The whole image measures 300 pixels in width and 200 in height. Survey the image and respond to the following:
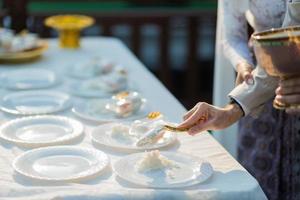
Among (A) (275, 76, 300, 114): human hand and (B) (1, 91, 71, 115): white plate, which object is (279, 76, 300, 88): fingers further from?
(B) (1, 91, 71, 115): white plate

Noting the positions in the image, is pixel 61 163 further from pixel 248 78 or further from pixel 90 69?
→ pixel 90 69

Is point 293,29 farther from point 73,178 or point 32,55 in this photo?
point 32,55

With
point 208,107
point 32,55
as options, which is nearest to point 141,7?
point 32,55

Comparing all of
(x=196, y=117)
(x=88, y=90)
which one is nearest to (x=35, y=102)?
(x=88, y=90)

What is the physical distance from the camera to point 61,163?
1452 millimetres

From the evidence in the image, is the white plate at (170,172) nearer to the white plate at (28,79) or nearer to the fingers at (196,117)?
the fingers at (196,117)

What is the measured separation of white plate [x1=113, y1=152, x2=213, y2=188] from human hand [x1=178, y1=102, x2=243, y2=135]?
3.0 inches

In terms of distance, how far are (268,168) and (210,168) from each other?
562 mm

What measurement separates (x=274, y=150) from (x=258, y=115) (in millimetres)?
243

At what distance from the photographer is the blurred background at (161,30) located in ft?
12.2

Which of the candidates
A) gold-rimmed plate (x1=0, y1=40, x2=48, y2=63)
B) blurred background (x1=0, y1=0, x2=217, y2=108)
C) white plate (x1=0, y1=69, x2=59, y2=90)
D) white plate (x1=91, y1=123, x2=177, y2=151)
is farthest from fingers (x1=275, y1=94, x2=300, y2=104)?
blurred background (x1=0, y1=0, x2=217, y2=108)

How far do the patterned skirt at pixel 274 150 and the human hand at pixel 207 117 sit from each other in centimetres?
28

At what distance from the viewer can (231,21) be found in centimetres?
185

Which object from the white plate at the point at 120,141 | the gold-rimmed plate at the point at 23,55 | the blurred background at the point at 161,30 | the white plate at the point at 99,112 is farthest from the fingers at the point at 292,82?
the blurred background at the point at 161,30
